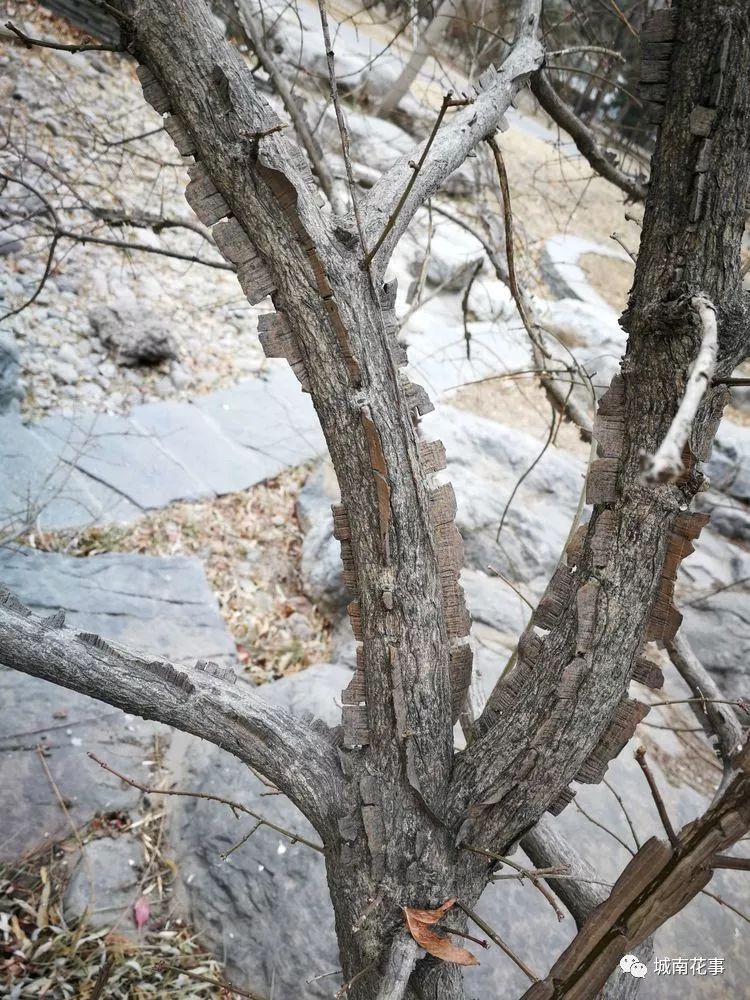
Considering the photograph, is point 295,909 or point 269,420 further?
point 269,420

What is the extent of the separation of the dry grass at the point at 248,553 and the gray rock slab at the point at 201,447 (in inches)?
5.5

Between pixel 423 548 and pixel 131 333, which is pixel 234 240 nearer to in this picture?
pixel 423 548

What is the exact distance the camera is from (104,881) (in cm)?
287

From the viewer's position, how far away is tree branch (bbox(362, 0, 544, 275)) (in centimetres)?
162

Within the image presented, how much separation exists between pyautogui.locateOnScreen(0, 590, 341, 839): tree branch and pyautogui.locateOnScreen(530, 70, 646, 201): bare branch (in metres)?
1.91

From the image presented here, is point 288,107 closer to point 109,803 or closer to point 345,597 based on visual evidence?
point 345,597

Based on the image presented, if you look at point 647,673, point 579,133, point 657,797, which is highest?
point 579,133

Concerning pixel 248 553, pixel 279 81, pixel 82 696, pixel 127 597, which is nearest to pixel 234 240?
pixel 279 81

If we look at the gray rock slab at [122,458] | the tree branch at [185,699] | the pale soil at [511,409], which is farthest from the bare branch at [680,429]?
the pale soil at [511,409]

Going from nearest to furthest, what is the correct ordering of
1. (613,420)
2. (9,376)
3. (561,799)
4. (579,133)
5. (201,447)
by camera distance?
(613,420) < (561,799) < (579,133) < (9,376) < (201,447)

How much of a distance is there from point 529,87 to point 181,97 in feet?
4.03

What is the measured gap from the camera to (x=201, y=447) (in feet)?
18.2

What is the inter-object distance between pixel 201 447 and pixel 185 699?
13.3 feet

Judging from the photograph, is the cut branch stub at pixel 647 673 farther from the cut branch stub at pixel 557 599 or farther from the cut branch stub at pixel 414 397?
the cut branch stub at pixel 414 397
